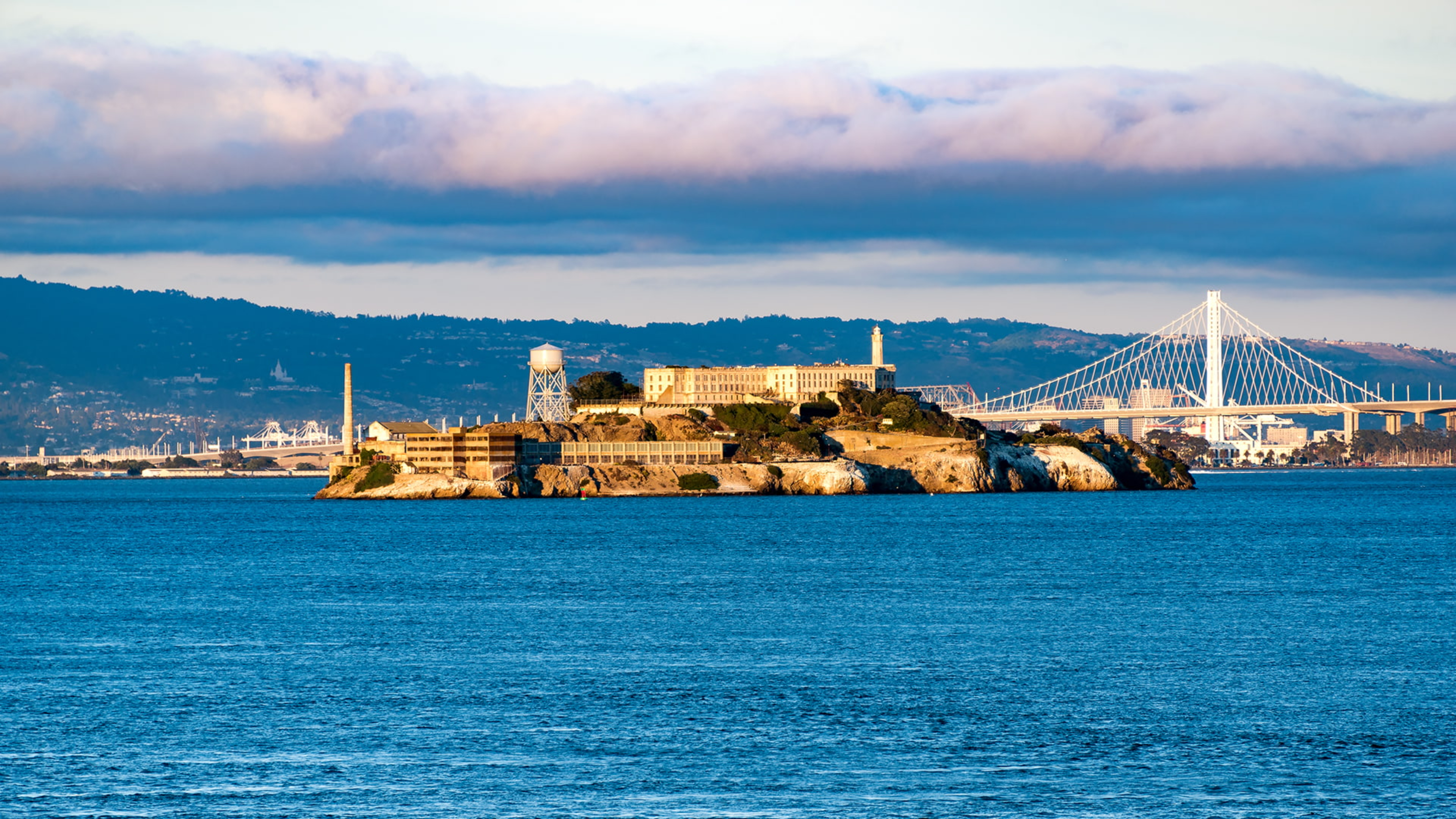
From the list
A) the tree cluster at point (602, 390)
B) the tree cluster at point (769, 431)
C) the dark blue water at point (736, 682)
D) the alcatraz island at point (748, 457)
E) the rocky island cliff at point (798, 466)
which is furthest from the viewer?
the tree cluster at point (602, 390)

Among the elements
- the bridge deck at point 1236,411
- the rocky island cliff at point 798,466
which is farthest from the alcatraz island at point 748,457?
the bridge deck at point 1236,411

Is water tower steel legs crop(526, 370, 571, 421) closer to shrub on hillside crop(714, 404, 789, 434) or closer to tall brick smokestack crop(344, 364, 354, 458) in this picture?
tall brick smokestack crop(344, 364, 354, 458)

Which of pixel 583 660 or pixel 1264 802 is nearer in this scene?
pixel 1264 802

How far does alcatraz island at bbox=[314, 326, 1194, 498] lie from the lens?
3861 inches

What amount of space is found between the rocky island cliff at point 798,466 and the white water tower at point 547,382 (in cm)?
2175

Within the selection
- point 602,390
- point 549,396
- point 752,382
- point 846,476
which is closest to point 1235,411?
point 752,382

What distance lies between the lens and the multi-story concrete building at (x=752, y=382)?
125m

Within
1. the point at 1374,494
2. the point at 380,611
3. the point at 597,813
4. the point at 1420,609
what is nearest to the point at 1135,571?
the point at 1420,609

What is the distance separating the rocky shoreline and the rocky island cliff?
0.06 m

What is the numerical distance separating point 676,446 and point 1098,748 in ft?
267

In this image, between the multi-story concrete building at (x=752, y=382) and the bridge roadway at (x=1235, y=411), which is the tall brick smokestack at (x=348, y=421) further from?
the bridge roadway at (x=1235, y=411)

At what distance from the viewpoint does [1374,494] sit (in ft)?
354

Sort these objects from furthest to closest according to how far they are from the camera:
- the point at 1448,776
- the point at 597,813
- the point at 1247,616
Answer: the point at 1247,616 → the point at 1448,776 → the point at 597,813

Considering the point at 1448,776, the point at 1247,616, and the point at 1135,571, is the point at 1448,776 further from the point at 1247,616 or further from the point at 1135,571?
the point at 1135,571
